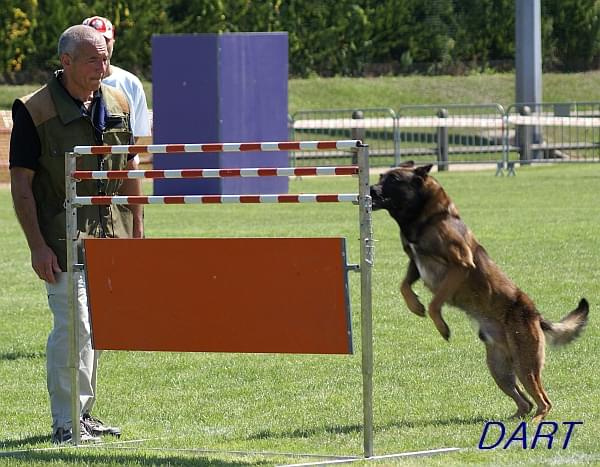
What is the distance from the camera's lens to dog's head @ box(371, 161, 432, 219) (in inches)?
302

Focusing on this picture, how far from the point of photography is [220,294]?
640 centimetres

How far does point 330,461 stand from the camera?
629 centimetres

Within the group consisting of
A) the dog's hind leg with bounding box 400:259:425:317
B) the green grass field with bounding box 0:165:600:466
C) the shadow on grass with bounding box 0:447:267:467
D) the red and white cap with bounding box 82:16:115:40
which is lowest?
the green grass field with bounding box 0:165:600:466

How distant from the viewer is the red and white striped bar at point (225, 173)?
6.10 meters

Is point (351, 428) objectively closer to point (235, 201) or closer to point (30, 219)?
point (235, 201)

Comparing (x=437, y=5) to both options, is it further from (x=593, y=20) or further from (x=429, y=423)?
(x=429, y=423)

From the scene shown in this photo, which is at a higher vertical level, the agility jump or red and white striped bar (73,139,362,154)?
red and white striped bar (73,139,362,154)

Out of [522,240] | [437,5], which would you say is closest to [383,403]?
[522,240]

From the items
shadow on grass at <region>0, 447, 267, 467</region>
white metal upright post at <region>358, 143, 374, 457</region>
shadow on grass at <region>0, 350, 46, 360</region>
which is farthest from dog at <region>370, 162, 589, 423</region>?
shadow on grass at <region>0, 350, 46, 360</region>

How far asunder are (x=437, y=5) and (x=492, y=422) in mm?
34359

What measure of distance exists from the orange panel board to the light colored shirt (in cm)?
238

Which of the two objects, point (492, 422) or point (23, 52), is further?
point (23, 52)

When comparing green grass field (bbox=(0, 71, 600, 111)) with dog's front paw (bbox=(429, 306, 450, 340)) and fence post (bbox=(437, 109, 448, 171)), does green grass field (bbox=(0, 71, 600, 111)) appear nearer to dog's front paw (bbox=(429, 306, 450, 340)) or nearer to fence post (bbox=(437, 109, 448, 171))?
fence post (bbox=(437, 109, 448, 171))

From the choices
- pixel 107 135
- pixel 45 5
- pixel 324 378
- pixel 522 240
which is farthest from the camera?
pixel 45 5
